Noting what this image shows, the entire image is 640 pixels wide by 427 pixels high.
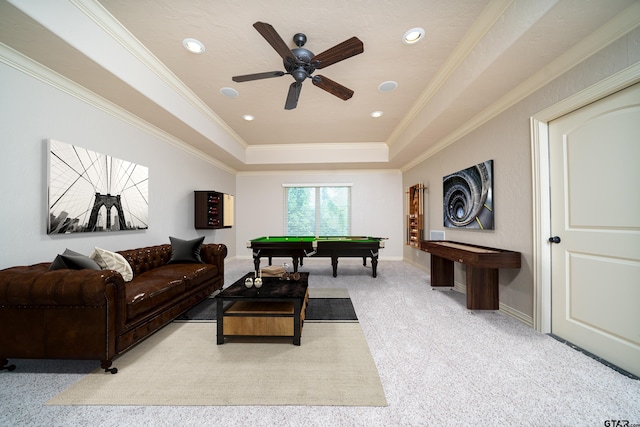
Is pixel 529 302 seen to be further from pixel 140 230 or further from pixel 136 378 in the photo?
pixel 140 230

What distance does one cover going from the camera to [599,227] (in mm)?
2076

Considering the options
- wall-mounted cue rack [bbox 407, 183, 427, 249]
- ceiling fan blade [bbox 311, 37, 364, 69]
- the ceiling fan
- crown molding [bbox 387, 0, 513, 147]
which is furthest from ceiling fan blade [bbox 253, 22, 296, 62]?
wall-mounted cue rack [bbox 407, 183, 427, 249]

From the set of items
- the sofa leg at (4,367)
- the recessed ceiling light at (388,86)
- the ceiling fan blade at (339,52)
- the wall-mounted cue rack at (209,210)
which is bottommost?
the sofa leg at (4,367)

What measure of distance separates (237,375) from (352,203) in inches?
228

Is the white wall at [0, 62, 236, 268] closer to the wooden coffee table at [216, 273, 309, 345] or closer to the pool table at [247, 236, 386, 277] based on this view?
the pool table at [247, 236, 386, 277]

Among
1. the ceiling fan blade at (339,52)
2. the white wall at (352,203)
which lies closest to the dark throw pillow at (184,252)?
the ceiling fan blade at (339,52)

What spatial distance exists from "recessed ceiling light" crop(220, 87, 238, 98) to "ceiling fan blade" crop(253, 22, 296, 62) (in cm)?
160

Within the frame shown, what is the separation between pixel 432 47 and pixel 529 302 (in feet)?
9.82

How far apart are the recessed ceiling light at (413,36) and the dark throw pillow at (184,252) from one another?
12.7ft

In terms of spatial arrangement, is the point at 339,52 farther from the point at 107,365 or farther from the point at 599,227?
the point at 107,365

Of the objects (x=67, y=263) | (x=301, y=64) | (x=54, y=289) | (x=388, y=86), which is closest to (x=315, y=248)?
(x=388, y=86)

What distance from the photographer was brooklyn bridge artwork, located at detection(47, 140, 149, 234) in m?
2.54

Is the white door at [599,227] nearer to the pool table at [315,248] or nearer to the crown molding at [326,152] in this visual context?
the pool table at [315,248]

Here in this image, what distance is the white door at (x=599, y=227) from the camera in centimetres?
187
